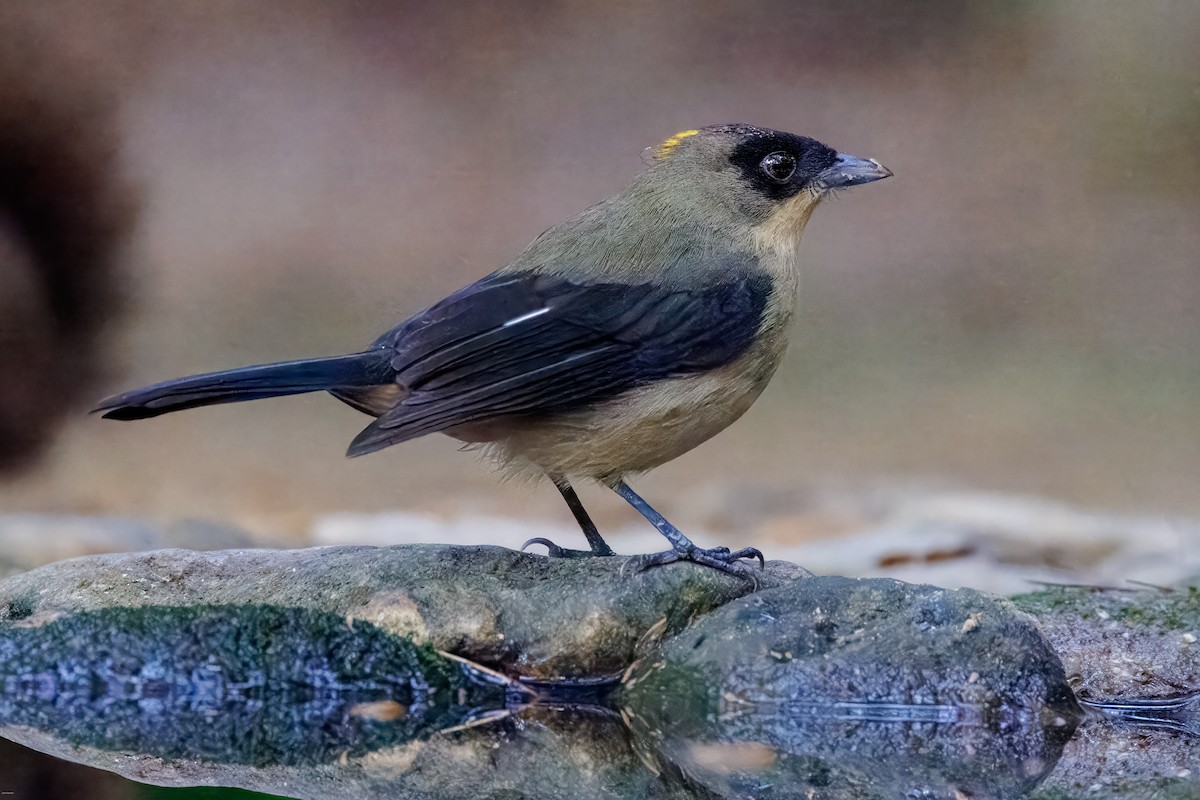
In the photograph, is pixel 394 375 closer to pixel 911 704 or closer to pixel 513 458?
pixel 513 458

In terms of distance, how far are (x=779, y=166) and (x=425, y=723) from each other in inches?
78.0

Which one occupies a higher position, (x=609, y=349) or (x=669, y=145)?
(x=669, y=145)

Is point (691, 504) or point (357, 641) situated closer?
point (357, 641)

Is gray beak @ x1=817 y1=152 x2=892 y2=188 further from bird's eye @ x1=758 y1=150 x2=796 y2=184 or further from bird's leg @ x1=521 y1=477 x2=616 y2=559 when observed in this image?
bird's leg @ x1=521 y1=477 x2=616 y2=559

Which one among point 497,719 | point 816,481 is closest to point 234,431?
point 816,481

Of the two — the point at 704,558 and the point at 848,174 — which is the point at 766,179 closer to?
the point at 848,174

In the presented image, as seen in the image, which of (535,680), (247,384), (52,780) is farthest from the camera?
(247,384)

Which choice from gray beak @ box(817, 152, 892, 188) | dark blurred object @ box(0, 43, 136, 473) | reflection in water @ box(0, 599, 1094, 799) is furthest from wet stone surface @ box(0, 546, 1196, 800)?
dark blurred object @ box(0, 43, 136, 473)

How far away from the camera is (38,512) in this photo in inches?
289

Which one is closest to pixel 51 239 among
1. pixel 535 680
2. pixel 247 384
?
pixel 247 384

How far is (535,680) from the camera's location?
13.8 feet

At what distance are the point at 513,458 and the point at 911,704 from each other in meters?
1.38

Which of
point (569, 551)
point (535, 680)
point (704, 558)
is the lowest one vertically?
point (535, 680)

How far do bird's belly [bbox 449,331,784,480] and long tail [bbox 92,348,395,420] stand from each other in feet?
1.16
